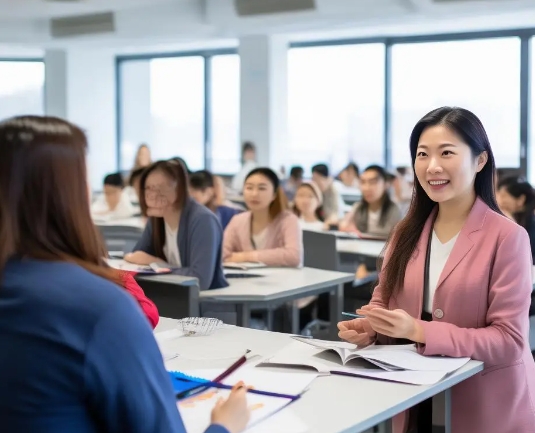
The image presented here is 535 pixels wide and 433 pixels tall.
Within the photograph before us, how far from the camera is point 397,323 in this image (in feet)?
7.23

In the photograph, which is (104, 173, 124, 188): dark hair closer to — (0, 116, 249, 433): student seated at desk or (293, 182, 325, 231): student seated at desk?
(293, 182, 325, 231): student seated at desk

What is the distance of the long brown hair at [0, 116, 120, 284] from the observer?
1.20m

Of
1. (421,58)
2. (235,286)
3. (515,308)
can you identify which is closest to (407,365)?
(515,308)

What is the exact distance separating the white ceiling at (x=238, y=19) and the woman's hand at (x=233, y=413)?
8271 mm

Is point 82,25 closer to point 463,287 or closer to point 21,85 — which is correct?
point 21,85

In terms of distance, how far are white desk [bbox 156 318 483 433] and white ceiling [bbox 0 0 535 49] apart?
7679 millimetres

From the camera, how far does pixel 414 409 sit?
2361mm

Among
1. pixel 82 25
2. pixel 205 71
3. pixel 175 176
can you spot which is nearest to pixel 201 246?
pixel 175 176

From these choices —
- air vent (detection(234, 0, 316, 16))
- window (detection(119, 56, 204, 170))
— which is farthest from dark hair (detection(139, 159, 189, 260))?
window (detection(119, 56, 204, 170))

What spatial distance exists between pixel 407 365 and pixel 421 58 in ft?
33.4

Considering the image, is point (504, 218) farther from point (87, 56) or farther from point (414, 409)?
point (87, 56)

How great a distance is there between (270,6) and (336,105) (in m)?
2.51

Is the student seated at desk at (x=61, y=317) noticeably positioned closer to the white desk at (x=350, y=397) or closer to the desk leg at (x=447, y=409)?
the white desk at (x=350, y=397)

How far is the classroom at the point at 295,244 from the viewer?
1.18 m
